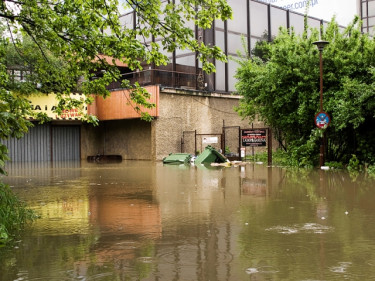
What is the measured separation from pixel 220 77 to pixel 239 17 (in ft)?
15.5

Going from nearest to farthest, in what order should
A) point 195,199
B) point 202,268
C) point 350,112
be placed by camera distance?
point 202,268 → point 195,199 → point 350,112

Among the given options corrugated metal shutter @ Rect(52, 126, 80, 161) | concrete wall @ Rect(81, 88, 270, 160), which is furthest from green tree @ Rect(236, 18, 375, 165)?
corrugated metal shutter @ Rect(52, 126, 80, 161)

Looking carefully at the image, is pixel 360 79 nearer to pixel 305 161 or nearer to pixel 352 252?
pixel 305 161

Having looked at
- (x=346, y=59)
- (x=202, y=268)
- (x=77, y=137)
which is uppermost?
(x=346, y=59)

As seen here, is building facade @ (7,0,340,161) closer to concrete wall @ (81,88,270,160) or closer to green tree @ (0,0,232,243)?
concrete wall @ (81,88,270,160)

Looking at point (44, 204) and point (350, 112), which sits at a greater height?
point (350, 112)

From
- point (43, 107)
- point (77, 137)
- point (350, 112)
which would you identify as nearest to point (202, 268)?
point (350, 112)

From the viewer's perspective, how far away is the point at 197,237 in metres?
6.10

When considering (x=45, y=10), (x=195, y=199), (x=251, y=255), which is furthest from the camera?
(x=195, y=199)

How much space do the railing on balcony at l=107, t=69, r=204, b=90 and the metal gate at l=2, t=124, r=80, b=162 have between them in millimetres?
4697

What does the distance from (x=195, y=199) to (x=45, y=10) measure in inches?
186

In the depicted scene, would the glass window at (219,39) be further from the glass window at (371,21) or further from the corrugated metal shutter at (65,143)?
the glass window at (371,21)

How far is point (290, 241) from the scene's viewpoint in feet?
19.0

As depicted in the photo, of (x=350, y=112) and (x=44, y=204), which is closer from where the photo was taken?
(x=44, y=204)
